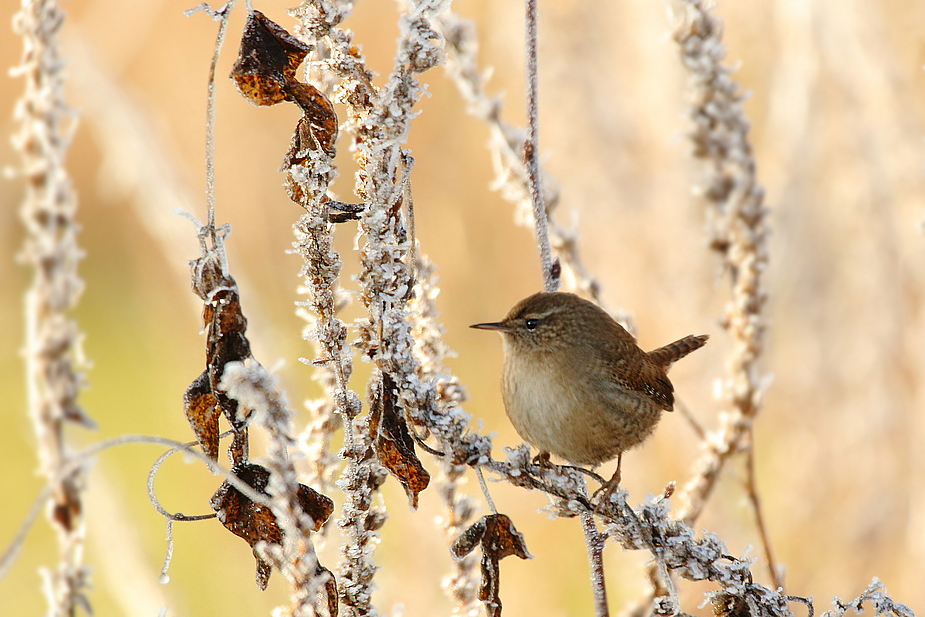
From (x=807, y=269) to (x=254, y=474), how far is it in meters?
2.77

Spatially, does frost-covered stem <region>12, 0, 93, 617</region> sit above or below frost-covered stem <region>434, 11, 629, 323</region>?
below

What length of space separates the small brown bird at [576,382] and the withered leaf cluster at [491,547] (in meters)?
0.83

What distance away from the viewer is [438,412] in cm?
124

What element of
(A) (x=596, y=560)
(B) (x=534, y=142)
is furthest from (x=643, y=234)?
(A) (x=596, y=560)

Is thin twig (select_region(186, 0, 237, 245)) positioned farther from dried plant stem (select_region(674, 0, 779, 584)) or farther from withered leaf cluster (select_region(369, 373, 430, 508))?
dried plant stem (select_region(674, 0, 779, 584))

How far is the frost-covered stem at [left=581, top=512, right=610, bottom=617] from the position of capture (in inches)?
54.7

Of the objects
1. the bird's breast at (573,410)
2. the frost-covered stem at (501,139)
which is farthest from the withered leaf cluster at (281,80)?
the bird's breast at (573,410)

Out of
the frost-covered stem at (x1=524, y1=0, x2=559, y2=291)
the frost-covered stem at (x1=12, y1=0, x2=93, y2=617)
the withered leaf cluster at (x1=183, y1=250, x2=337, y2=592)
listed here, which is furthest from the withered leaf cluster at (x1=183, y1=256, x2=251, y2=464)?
the frost-covered stem at (x1=524, y1=0, x2=559, y2=291)

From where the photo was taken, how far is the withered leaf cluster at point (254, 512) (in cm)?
116

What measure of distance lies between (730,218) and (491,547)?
921 millimetres

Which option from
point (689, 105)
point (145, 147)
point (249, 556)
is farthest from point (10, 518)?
point (689, 105)

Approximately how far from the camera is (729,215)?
1758mm

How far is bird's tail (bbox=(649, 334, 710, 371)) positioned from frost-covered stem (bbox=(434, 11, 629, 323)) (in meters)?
0.83

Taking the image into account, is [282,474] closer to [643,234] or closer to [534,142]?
[534,142]
